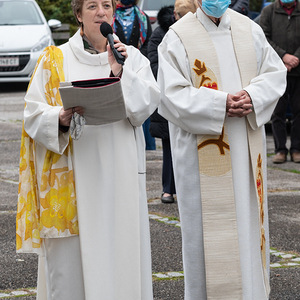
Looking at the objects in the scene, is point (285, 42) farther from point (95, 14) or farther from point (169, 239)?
point (95, 14)

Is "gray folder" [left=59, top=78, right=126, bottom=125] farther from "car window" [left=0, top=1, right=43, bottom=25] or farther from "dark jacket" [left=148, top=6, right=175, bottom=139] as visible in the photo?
"car window" [left=0, top=1, right=43, bottom=25]

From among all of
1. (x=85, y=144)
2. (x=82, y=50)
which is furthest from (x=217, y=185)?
(x=82, y=50)

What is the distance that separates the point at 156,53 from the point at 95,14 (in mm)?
3232

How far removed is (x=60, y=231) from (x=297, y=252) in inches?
97.7

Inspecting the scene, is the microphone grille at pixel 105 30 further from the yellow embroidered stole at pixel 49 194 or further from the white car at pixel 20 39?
the white car at pixel 20 39

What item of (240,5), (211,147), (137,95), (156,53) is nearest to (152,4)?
(240,5)

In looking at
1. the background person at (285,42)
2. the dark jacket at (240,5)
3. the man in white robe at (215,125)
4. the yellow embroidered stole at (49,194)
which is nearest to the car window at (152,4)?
the background person at (285,42)

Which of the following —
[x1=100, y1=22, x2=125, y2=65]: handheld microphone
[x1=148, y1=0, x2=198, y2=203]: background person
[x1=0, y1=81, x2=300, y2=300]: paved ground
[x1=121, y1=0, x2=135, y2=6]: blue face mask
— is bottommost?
[x1=0, y1=81, x2=300, y2=300]: paved ground

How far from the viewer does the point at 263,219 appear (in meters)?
4.01

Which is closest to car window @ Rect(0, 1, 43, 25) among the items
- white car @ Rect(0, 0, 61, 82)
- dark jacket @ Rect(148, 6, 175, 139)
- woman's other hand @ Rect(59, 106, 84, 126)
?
white car @ Rect(0, 0, 61, 82)

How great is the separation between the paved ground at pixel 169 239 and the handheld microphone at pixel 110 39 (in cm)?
182

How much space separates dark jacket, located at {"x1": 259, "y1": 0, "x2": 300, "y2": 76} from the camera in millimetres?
8531

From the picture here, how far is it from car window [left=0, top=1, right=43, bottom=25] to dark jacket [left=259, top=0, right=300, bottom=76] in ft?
22.6

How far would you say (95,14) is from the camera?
11.4 feet
